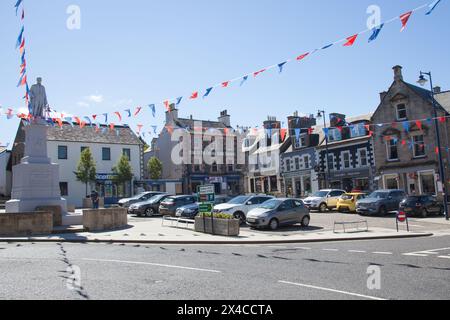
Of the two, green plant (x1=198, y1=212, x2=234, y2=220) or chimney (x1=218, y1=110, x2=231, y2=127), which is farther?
chimney (x1=218, y1=110, x2=231, y2=127)

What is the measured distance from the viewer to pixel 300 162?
165 feet

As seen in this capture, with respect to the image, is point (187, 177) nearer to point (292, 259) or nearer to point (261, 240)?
point (261, 240)

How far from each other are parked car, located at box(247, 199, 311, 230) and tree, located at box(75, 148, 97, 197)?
25.9m

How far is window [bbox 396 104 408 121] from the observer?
39.2 meters

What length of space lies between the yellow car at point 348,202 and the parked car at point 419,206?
147 inches

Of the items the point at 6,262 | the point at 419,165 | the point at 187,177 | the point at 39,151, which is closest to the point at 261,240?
the point at 6,262

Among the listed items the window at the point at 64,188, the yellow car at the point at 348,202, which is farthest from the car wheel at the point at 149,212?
the window at the point at 64,188

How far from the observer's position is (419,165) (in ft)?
123

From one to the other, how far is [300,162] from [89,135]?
969 inches

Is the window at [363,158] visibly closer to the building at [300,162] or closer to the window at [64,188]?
the building at [300,162]

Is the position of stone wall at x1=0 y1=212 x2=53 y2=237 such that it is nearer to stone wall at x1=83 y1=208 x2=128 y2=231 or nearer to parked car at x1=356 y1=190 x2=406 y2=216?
stone wall at x1=83 y1=208 x2=128 y2=231

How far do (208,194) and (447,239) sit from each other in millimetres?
9332

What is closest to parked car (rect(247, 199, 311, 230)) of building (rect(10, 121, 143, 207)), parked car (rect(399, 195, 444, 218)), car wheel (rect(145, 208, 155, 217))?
parked car (rect(399, 195, 444, 218))

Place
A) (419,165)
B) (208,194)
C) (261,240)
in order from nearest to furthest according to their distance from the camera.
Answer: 1. (261,240)
2. (208,194)
3. (419,165)
